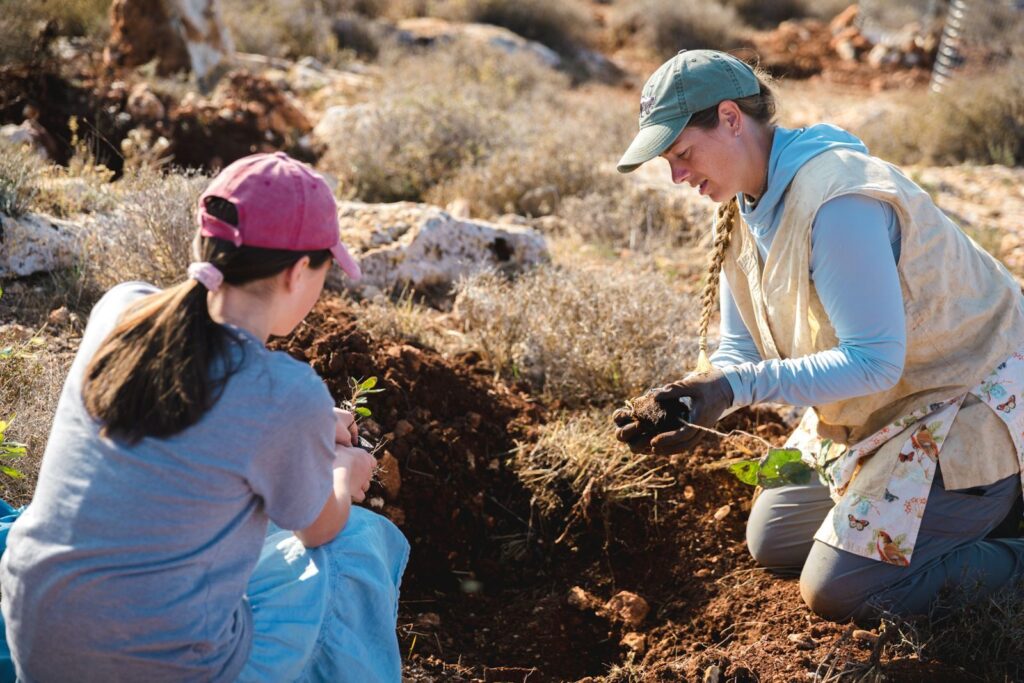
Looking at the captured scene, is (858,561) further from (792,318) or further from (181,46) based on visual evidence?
(181,46)

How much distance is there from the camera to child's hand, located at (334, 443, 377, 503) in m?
1.87

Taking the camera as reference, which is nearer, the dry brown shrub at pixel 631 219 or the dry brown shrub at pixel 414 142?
the dry brown shrub at pixel 631 219

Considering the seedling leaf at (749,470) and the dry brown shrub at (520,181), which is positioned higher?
the seedling leaf at (749,470)

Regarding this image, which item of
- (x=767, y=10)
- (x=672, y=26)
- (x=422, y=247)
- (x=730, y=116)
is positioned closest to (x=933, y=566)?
(x=730, y=116)

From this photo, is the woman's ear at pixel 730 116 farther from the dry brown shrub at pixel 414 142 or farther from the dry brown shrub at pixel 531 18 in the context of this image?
the dry brown shrub at pixel 531 18

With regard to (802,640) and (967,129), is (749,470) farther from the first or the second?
(967,129)

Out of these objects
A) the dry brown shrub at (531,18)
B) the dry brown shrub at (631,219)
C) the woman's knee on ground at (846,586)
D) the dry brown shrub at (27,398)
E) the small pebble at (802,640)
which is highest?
the dry brown shrub at (27,398)

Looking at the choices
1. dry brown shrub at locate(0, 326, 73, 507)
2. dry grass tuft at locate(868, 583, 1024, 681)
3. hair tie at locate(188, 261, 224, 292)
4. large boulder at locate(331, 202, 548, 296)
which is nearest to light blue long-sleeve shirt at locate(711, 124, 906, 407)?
dry grass tuft at locate(868, 583, 1024, 681)

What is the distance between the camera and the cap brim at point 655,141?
7.19 feet

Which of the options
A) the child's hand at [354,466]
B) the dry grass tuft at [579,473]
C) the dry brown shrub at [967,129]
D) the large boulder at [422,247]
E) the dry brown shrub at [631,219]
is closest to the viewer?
the child's hand at [354,466]

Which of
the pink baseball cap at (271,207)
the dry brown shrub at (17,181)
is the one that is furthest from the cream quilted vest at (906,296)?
the dry brown shrub at (17,181)

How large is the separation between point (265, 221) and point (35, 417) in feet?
4.75

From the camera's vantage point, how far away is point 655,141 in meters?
2.20

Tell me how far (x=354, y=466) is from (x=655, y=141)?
101 cm
